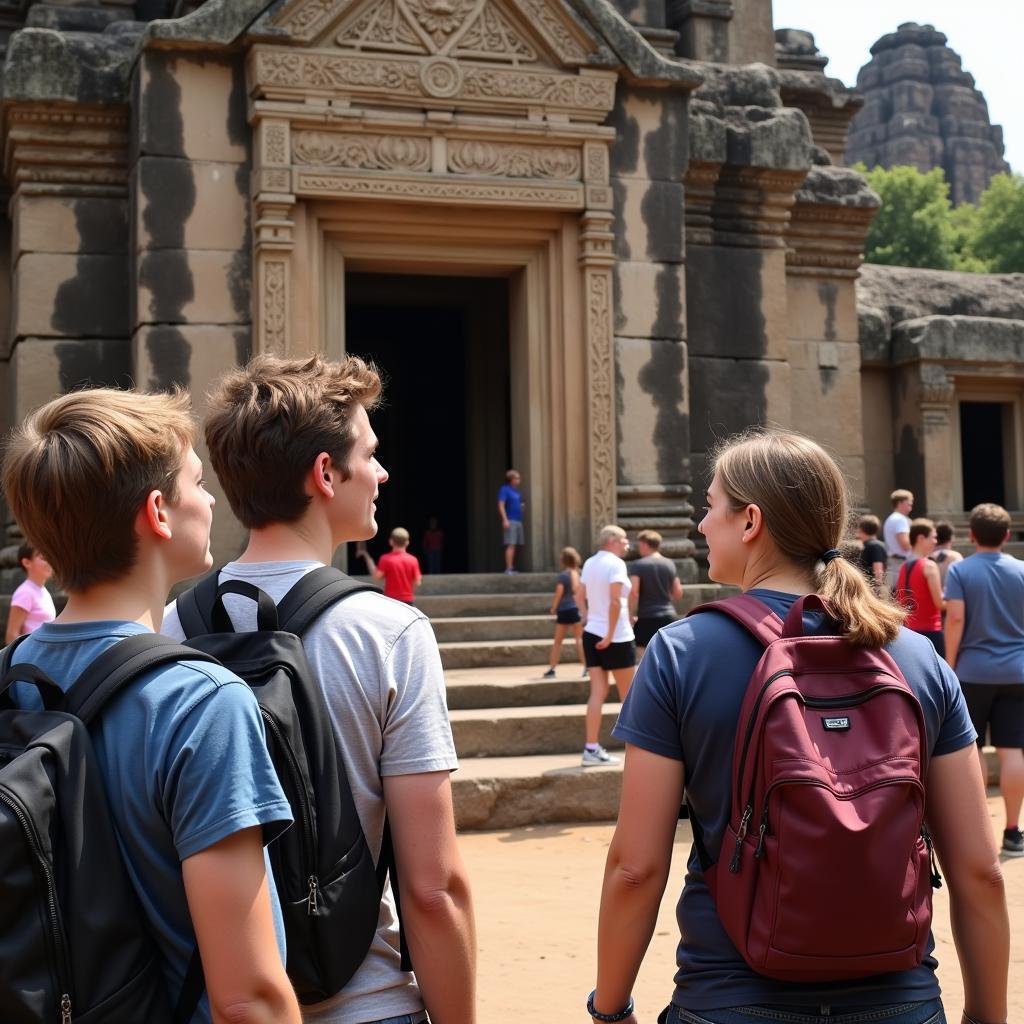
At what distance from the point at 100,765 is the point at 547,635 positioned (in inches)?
368

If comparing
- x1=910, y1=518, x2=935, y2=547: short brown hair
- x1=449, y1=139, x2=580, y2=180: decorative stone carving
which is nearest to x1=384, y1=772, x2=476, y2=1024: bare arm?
x1=910, y1=518, x2=935, y2=547: short brown hair

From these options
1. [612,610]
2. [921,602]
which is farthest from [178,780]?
[921,602]

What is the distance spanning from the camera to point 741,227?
12977 millimetres

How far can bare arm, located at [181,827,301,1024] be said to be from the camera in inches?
67.8

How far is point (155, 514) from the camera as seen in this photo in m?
1.99

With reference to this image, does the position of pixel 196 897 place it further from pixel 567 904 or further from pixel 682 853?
pixel 682 853

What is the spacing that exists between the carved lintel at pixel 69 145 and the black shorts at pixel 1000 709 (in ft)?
26.7

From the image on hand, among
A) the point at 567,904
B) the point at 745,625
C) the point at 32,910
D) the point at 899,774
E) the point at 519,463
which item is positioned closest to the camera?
the point at 32,910

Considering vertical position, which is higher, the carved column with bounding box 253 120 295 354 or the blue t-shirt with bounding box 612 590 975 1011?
the carved column with bounding box 253 120 295 354

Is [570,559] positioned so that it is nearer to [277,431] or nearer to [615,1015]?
[615,1015]

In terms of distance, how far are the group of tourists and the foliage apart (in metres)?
43.8

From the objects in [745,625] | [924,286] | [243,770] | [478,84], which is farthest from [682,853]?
[924,286]

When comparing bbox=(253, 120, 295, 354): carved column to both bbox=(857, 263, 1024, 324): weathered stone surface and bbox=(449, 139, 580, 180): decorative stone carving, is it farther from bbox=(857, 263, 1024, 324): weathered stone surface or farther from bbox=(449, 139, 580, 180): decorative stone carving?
bbox=(857, 263, 1024, 324): weathered stone surface

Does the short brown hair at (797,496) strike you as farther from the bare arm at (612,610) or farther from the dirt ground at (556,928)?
the bare arm at (612,610)
